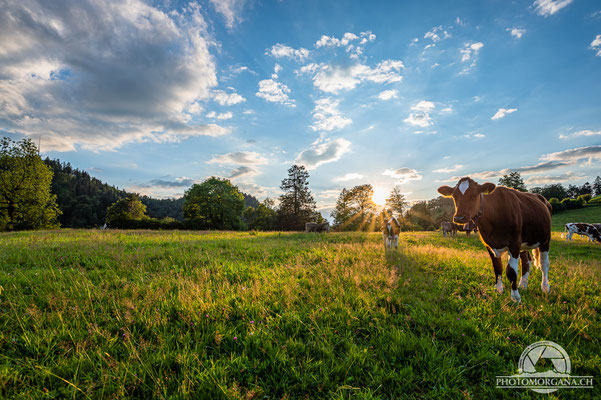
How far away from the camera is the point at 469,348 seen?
11.3 ft

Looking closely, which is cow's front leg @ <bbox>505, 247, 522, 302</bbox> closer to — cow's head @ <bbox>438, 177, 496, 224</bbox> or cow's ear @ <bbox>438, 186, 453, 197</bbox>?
cow's head @ <bbox>438, 177, 496, 224</bbox>

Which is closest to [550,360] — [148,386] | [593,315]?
[593,315]

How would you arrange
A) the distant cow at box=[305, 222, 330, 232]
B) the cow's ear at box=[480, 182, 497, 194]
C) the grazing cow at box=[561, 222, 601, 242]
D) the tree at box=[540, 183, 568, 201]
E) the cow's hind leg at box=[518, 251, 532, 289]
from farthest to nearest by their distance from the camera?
the tree at box=[540, 183, 568, 201]
the distant cow at box=[305, 222, 330, 232]
the grazing cow at box=[561, 222, 601, 242]
the cow's hind leg at box=[518, 251, 532, 289]
the cow's ear at box=[480, 182, 497, 194]

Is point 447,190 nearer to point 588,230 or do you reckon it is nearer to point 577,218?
point 588,230

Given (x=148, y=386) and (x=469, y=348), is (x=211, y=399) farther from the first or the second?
(x=469, y=348)

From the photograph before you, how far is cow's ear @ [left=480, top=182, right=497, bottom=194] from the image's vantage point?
573 centimetres

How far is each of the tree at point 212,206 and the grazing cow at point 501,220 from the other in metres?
47.2

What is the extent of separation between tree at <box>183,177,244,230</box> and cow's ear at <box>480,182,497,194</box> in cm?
4746

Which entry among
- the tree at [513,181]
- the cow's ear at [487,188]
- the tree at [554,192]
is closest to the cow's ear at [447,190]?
the cow's ear at [487,188]

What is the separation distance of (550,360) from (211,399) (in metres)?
4.78

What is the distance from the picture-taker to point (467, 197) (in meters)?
5.69

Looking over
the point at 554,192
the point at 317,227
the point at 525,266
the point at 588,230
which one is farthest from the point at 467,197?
the point at 554,192

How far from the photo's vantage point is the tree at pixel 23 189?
31344mm

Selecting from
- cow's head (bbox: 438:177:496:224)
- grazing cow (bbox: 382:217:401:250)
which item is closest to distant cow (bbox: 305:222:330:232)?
grazing cow (bbox: 382:217:401:250)
